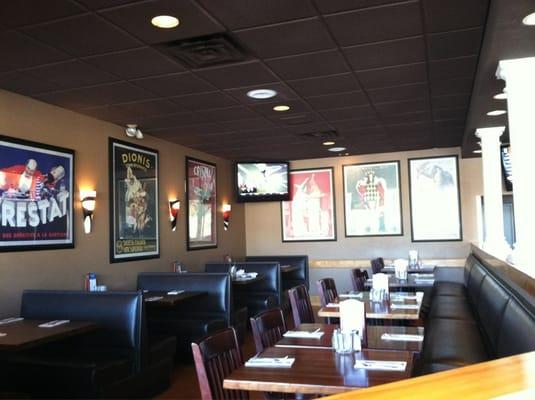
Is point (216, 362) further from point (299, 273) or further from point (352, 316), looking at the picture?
point (299, 273)

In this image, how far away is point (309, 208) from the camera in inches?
385

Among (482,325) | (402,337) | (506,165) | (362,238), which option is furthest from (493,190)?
(402,337)

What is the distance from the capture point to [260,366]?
2533 millimetres

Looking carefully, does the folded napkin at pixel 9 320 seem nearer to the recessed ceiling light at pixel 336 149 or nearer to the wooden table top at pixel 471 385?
the wooden table top at pixel 471 385

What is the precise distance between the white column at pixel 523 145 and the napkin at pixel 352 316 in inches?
64.3

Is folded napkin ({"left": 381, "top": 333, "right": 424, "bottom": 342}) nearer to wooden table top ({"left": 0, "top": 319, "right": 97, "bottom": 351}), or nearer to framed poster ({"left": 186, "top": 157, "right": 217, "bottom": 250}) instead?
wooden table top ({"left": 0, "top": 319, "right": 97, "bottom": 351})

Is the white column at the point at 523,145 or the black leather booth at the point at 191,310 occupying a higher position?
the white column at the point at 523,145

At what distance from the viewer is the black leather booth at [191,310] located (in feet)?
18.2

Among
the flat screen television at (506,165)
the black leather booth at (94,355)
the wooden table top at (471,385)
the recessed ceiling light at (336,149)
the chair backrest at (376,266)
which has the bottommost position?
the black leather booth at (94,355)

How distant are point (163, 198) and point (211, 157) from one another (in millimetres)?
1911

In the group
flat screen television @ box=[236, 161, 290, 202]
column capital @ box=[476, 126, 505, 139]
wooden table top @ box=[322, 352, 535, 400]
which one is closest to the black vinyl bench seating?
flat screen television @ box=[236, 161, 290, 202]

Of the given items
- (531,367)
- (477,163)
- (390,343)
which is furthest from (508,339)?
(477,163)

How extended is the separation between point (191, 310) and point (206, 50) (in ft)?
10.9

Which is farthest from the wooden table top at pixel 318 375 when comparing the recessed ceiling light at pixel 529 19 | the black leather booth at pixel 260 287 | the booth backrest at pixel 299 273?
the booth backrest at pixel 299 273
